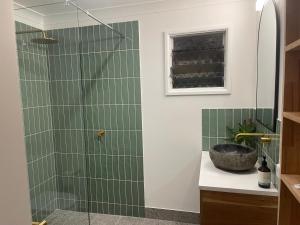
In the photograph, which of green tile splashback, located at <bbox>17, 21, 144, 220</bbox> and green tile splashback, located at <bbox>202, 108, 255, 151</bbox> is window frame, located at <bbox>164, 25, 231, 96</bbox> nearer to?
green tile splashback, located at <bbox>202, 108, 255, 151</bbox>

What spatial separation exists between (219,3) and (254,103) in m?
0.99

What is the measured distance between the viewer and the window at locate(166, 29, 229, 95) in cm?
227

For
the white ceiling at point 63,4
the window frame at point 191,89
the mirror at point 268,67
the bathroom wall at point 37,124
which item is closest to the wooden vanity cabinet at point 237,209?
the mirror at point 268,67

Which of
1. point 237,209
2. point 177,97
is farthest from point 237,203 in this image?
point 177,97

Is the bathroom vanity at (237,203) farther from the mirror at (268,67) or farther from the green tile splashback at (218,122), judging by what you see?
the green tile splashback at (218,122)

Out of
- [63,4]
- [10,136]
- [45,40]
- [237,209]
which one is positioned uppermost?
[63,4]

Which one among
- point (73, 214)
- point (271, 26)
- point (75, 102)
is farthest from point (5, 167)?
point (73, 214)

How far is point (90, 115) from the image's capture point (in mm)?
2600

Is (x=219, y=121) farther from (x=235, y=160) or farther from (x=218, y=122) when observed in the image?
(x=235, y=160)

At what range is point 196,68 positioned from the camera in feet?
7.75

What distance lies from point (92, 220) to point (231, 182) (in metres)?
1.74

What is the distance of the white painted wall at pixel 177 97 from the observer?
2.15 m

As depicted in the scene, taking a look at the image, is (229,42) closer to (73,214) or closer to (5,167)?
(5,167)

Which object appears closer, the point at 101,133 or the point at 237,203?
the point at 237,203
